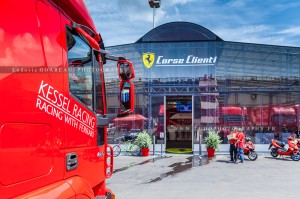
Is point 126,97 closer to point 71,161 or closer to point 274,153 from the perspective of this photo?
point 71,161

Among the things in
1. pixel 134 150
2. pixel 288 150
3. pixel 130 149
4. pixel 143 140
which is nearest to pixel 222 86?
pixel 288 150

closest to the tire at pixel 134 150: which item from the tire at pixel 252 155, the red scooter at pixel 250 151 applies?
the red scooter at pixel 250 151

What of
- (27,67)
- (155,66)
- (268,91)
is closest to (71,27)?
(27,67)

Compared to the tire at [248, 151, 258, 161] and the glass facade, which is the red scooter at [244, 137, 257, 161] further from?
the glass facade

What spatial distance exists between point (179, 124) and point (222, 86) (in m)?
4.26

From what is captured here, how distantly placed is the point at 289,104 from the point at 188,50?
20.6 feet

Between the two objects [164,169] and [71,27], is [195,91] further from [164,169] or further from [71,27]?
[71,27]

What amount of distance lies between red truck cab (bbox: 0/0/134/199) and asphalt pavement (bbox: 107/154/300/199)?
A: 5.14 meters

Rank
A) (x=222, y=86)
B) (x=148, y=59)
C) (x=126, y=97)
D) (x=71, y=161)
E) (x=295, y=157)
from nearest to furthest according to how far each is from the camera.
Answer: (x=71, y=161), (x=126, y=97), (x=295, y=157), (x=222, y=86), (x=148, y=59)

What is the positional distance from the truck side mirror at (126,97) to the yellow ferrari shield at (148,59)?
14811 mm

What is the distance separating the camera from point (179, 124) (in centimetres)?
2172

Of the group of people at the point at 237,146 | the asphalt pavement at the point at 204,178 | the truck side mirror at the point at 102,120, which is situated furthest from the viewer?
the group of people at the point at 237,146

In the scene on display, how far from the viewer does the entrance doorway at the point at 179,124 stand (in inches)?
787

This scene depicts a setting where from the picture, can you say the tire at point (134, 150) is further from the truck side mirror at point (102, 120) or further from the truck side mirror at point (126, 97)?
the truck side mirror at point (102, 120)
